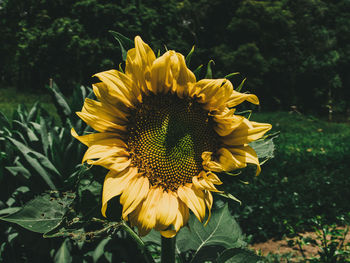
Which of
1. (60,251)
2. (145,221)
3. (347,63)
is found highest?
(145,221)

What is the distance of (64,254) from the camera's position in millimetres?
1712

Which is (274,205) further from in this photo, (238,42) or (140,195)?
(238,42)

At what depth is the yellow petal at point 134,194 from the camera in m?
0.90

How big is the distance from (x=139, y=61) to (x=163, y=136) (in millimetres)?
289

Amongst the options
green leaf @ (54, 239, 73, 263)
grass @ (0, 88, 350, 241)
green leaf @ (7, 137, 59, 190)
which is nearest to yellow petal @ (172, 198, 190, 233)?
green leaf @ (54, 239, 73, 263)

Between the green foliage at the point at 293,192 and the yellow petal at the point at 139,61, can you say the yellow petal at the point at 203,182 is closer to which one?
the yellow petal at the point at 139,61

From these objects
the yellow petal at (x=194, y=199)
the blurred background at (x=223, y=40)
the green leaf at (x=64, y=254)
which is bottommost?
the blurred background at (x=223, y=40)

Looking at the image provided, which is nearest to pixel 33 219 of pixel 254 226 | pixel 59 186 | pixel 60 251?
pixel 60 251

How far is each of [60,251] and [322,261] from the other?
1.90 metres

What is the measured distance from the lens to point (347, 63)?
22.1 metres

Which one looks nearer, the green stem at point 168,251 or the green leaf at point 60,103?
the green stem at point 168,251

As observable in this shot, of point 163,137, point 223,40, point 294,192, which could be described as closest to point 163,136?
point 163,137

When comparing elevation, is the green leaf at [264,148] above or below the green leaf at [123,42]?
below

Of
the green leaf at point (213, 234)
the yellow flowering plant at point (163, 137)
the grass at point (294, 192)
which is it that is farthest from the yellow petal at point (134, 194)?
the grass at point (294, 192)
